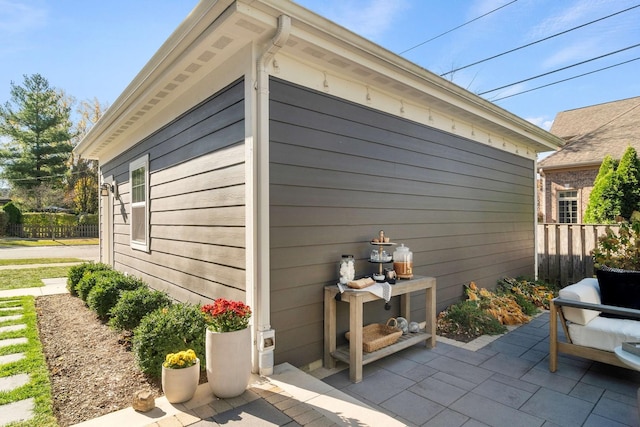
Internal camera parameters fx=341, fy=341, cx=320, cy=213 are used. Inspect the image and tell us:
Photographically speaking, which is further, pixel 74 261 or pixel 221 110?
pixel 74 261

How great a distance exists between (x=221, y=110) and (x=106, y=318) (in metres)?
3.20

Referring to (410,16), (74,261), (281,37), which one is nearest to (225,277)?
(281,37)

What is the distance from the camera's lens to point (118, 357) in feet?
10.4

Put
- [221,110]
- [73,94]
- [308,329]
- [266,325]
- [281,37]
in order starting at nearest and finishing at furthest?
[281,37], [266,325], [308,329], [221,110], [73,94]

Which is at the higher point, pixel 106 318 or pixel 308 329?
pixel 308 329

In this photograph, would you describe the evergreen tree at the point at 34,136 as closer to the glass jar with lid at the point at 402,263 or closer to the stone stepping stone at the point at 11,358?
the stone stepping stone at the point at 11,358

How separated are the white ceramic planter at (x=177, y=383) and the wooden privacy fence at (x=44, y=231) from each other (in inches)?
852

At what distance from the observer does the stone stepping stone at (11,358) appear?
119 inches

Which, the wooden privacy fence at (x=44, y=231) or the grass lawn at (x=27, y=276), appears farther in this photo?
the wooden privacy fence at (x=44, y=231)

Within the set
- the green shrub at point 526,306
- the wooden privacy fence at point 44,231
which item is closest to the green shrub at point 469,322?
the green shrub at point 526,306

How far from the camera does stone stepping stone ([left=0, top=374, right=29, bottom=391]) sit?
2.54m

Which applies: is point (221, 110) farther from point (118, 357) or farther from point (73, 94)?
point (73, 94)

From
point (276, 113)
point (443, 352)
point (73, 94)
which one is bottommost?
point (443, 352)

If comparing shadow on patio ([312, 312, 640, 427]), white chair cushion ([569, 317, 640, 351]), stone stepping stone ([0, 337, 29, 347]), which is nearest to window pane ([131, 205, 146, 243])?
stone stepping stone ([0, 337, 29, 347])
